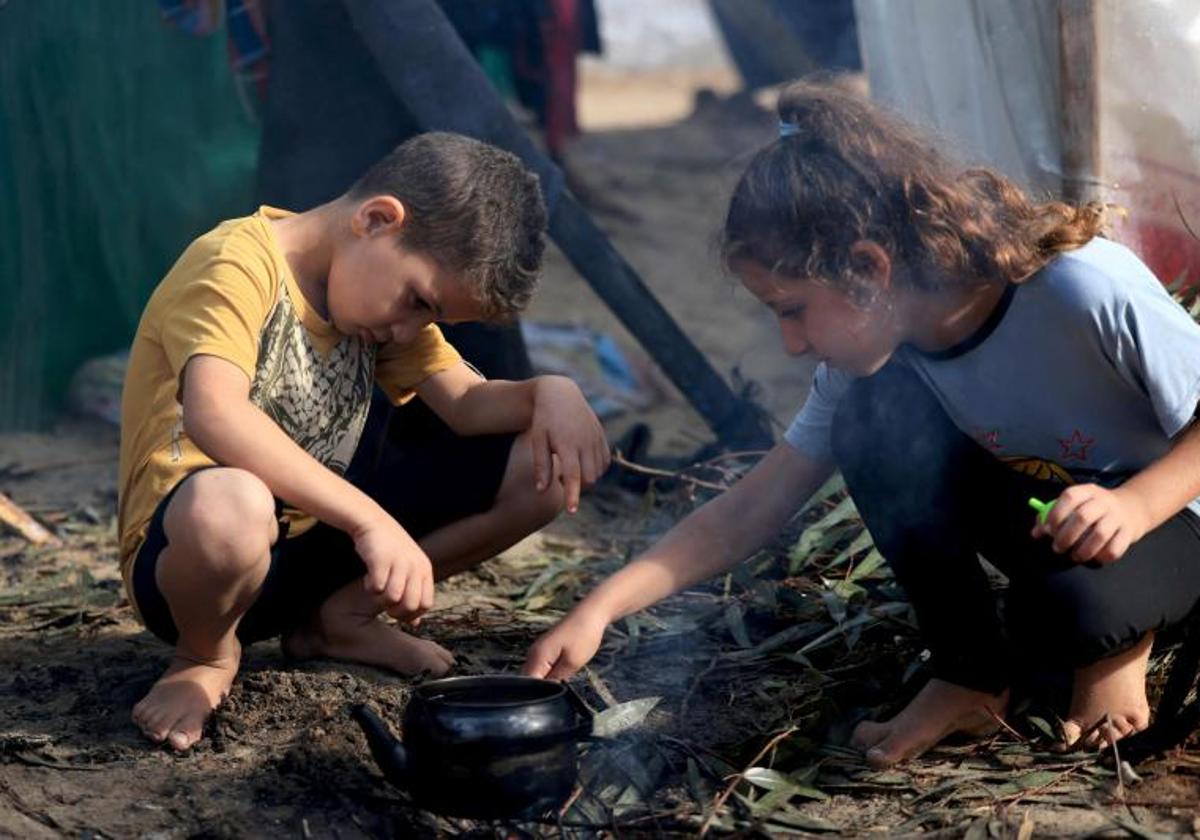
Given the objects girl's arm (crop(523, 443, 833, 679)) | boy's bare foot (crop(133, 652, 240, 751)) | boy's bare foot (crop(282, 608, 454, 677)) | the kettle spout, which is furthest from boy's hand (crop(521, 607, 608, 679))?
boy's bare foot (crop(133, 652, 240, 751))

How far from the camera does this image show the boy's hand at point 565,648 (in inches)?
103

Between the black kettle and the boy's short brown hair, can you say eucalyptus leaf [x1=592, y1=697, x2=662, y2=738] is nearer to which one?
the black kettle

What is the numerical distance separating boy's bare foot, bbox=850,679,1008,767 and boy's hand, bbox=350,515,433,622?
845mm

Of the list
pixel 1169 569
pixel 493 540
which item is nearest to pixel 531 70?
pixel 493 540

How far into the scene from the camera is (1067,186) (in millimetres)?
4133

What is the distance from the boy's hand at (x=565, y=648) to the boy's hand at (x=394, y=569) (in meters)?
0.21

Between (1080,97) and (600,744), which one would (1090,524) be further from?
(1080,97)

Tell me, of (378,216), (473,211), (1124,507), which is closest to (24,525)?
(378,216)

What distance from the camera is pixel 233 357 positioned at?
8.72 feet

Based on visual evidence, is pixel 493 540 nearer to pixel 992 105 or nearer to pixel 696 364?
pixel 696 364

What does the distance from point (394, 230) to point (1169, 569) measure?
1490 mm

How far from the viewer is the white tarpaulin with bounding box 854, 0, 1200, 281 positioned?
4031 millimetres

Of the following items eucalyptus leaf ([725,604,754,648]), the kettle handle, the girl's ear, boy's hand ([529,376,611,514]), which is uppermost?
the girl's ear

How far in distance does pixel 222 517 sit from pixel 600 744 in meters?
0.76
